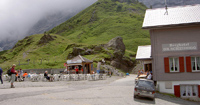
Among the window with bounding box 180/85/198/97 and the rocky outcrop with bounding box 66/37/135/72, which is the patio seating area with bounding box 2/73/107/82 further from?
the rocky outcrop with bounding box 66/37/135/72

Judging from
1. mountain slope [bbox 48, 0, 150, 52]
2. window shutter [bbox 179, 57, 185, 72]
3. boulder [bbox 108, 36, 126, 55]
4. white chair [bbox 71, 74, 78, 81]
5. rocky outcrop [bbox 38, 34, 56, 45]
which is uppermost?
mountain slope [bbox 48, 0, 150, 52]

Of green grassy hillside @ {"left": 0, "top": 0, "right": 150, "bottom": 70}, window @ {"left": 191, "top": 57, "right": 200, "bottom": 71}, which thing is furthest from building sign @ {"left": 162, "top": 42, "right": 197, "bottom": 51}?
green grassy hillside @ {"left": 0, "top": 0, "right": 150, "bottom": 70}

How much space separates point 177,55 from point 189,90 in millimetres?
3898

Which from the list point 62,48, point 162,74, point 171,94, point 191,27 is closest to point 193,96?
point 171,94

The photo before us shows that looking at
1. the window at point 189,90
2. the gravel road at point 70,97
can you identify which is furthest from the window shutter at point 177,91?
the gravel road at point 70,97

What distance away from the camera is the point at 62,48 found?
7338 cm

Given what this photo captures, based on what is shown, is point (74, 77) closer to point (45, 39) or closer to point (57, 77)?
point (57, 77)

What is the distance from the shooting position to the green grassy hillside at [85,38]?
55531mm

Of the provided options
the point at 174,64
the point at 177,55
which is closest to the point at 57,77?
the point at 174,64

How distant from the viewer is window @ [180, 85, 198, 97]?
20406 mm

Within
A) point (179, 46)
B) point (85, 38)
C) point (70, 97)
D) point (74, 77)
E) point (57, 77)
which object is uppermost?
point (85, 38)

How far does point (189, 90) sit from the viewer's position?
20500 millimetres

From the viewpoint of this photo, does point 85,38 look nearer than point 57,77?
No

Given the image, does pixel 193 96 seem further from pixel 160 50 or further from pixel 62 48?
pixel 62 48
